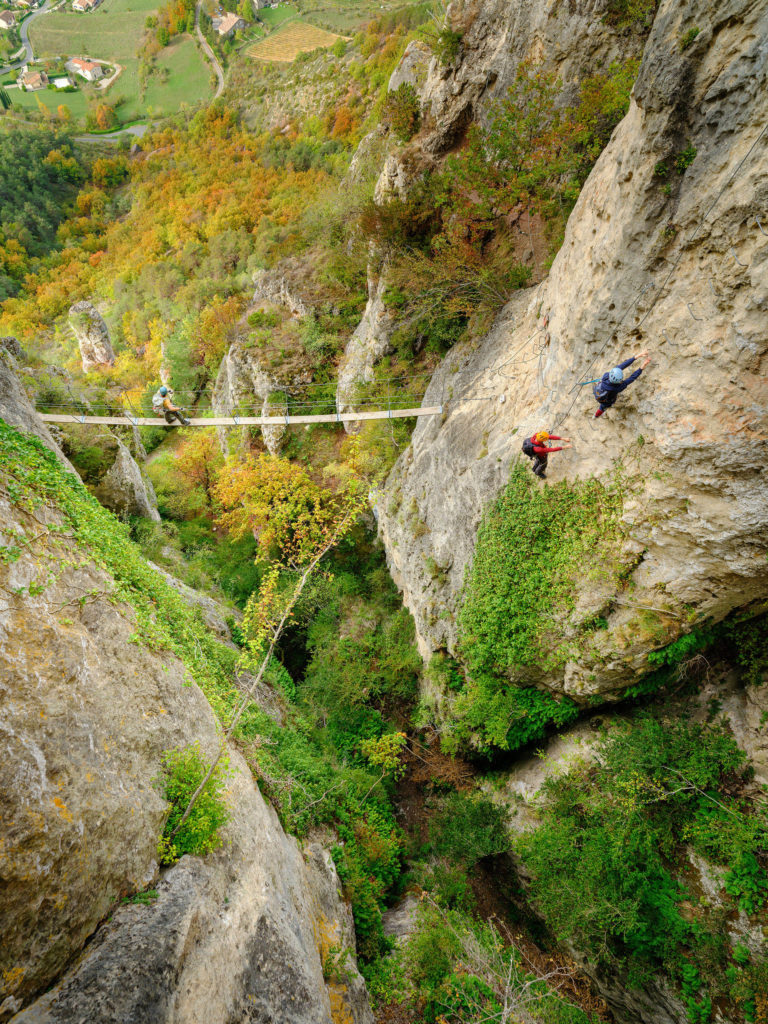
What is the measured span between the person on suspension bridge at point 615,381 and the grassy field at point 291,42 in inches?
2324

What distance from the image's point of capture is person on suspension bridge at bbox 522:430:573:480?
826 cm

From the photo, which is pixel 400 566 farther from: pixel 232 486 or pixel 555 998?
pixel 555 998

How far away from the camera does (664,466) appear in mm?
6801

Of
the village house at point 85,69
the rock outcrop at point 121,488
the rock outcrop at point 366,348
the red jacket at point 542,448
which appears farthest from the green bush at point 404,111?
the village house at point 85,69

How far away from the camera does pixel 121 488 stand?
15.7 m

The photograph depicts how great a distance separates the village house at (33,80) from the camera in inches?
2621

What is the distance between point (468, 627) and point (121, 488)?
1314 centimetres

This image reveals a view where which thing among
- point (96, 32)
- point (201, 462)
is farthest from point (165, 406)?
point (96, 32)

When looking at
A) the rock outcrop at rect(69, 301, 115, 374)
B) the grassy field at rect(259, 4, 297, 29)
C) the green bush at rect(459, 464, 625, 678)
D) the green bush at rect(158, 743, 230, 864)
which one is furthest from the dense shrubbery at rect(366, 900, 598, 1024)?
the grassy field at rect(259, 4, 297, 29)

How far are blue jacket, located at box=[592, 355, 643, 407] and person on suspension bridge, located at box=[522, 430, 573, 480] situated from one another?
115 cm

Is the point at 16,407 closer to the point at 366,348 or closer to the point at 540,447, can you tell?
the point at 366,348

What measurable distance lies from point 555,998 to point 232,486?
16.5 metres

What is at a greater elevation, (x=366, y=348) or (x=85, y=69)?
(x=85, y=69)

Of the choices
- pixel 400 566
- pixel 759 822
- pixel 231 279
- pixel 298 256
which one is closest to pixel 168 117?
pixel 231 279
